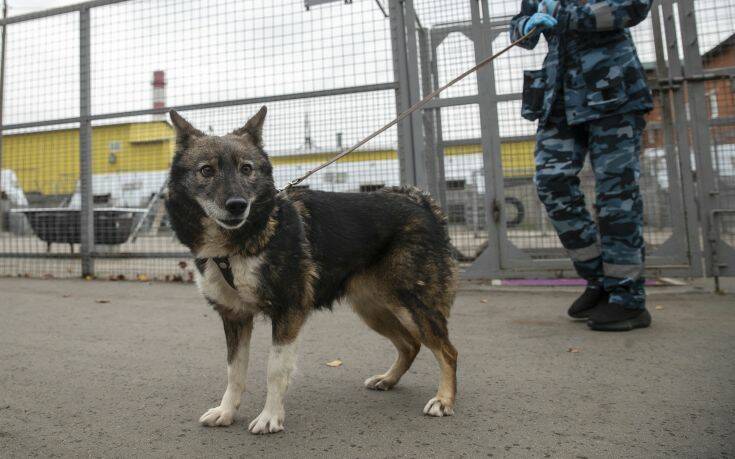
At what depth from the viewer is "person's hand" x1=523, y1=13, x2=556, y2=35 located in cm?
295

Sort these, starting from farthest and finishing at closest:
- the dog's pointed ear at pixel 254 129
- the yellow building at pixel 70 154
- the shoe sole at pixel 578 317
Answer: the yellow building at pixel 70 154 < the shoe sole at pixel 578 317 < the dog's pointed ear at pixel 254 129

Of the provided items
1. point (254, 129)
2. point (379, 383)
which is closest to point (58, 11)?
point (254, 129)

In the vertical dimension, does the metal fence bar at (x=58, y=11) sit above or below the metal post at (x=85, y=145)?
above

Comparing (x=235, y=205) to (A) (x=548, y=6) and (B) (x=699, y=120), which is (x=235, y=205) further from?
(B) (x=699, y=120)

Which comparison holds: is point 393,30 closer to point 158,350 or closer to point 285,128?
point 285,128

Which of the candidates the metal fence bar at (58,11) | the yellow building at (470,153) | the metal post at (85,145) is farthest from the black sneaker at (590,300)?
the metal fence bar at (58,11)

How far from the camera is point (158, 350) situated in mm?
2896

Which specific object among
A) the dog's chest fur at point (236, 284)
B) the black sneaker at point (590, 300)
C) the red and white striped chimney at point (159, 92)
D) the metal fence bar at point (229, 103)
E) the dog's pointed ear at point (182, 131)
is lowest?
the black sneaker at point (590, 300)

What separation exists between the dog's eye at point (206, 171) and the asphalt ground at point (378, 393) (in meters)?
1.01

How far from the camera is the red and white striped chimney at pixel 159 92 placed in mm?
5809

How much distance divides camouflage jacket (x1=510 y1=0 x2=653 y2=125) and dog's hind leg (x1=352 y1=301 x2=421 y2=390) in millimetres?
1947

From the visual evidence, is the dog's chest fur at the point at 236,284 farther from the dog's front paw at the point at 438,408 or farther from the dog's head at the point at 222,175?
the dog's front paw at the point at 438,408

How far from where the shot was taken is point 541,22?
2.96m

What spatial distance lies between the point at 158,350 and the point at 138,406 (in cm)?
96
